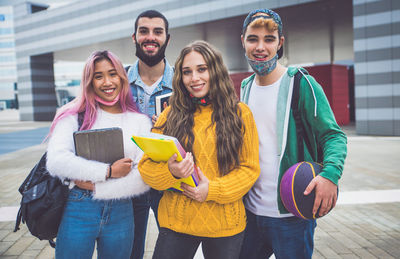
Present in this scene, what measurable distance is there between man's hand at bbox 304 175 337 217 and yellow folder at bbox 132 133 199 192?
67 centimetres

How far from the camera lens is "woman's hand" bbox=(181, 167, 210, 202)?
173cm

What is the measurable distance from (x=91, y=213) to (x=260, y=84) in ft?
4.86

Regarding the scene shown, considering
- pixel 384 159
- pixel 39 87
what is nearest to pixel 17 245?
pixel 384 159

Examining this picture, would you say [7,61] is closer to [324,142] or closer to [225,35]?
[225,35]

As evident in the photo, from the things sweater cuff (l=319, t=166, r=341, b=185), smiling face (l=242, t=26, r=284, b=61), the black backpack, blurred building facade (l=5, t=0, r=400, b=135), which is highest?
blurred building facade (l=5, t=0, r=400, b=135)

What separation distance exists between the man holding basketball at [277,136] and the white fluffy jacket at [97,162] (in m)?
0.84

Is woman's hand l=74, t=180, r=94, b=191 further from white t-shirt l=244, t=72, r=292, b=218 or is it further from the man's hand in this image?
the man's hand

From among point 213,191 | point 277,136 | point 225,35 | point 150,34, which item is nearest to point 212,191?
point 213,191

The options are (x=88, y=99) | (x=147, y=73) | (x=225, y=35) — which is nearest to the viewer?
(x=88, y=99)

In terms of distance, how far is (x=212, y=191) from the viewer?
1.74 m

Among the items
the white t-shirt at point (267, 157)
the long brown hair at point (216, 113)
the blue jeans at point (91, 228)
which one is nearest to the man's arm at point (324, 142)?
the white t-shirt at point (267, 157)

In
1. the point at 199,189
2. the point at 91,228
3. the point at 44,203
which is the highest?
the point at 199,189

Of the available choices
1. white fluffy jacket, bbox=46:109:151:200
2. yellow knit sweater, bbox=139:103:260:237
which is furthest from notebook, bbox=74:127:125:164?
yellow knit sweater, bbox=139:103:260:237

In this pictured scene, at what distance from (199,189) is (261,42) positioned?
3.56 feet
